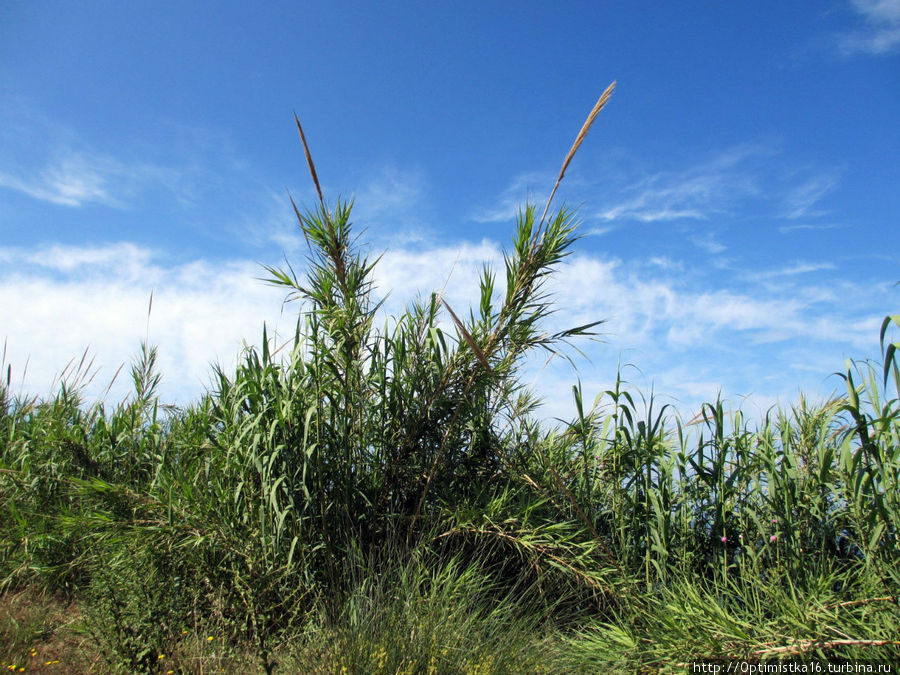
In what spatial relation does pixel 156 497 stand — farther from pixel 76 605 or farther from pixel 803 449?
pixel 803 449

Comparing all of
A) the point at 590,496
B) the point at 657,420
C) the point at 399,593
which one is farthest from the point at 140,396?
the point at 657,420

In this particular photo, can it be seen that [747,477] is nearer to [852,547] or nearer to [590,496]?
[852,547]

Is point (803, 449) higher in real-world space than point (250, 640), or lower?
higher

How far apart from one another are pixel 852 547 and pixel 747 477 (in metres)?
0.61

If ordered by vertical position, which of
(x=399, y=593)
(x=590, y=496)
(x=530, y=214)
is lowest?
(x=399, y=593)

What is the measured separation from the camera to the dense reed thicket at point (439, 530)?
2520 mm

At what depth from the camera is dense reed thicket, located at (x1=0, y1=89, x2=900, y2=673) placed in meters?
2.52

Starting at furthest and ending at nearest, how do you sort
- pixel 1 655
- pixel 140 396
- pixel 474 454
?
A: 1. pixel 140 396
2. pixel 474 454
3. pixel 1 655

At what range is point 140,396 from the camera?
564 cm

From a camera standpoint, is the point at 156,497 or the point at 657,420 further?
the point at 657,420

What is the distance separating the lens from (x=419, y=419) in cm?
361

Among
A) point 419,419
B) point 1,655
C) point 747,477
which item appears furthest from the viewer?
point 419,419

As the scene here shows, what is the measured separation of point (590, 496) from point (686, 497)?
0.57 meters

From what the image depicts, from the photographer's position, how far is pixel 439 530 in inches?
138
